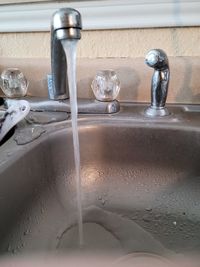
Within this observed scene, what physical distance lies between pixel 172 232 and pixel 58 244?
0.21 m

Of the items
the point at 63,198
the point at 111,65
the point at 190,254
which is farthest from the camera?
the point at 111,65

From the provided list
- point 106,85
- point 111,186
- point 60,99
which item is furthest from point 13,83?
point 111,186

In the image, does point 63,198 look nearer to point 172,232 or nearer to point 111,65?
point 172,232

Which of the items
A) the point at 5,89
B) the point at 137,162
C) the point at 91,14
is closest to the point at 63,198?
the point at 137,162

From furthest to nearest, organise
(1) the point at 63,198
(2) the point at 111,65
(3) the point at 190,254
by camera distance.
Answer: (2) the point at 111,65, (1) the point at 63,198, (3) the point at 190,254

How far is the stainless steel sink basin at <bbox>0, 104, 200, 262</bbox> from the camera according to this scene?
1.56 ft

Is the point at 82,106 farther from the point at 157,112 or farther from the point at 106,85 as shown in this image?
the point at 157,112

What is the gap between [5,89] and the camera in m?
0.71

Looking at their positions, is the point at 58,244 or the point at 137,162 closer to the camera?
the point at 58,244

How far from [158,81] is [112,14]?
22 cm

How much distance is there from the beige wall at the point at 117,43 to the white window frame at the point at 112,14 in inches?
0.7

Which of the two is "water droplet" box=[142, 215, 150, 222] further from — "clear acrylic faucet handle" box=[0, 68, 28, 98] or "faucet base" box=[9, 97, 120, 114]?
"clear acrylic faucet handle" box=[0, 68, 28, 98]

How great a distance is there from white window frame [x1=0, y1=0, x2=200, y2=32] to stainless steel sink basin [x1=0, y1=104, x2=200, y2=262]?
21 cm

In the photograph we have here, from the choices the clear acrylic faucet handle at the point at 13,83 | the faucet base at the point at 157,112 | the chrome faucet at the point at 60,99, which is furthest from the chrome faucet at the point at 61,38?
the faucet base at the point at 157,112
